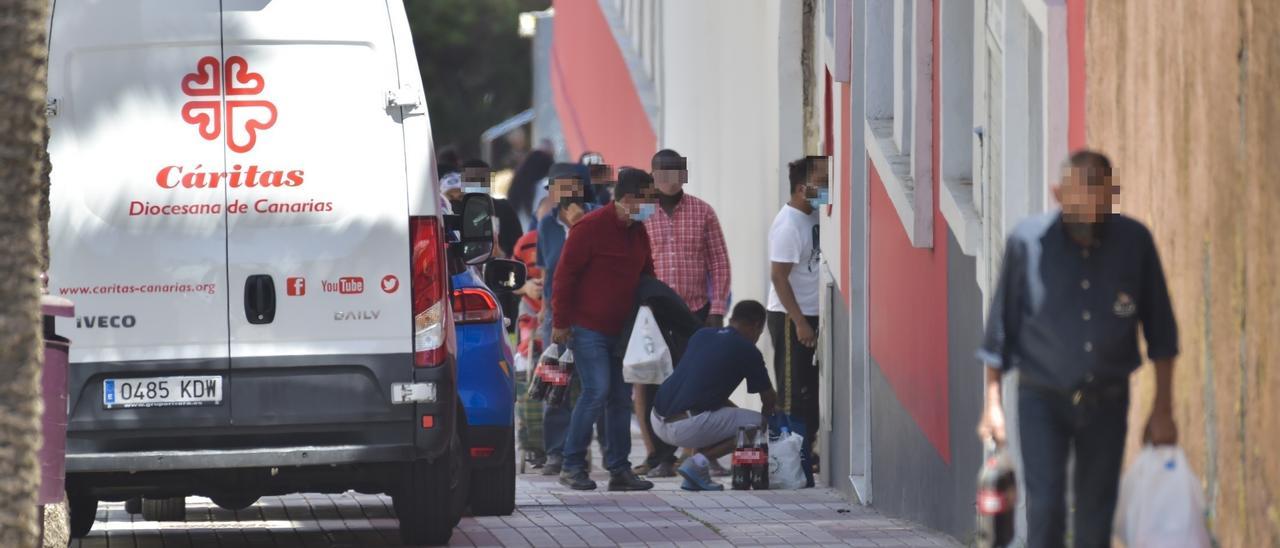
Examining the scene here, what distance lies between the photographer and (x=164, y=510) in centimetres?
1253

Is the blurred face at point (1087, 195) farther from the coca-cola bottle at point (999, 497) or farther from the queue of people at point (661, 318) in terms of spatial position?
the queue of people at point (661, 318)

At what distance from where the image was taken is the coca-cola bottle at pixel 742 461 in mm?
13945

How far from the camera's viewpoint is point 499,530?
11.6 m

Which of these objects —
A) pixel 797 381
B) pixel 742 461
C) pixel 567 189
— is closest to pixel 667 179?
pixel 567 189

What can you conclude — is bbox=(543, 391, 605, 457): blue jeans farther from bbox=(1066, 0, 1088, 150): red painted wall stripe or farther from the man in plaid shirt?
bbox=(1066, 0, 1088, 150): red painted wall stripe

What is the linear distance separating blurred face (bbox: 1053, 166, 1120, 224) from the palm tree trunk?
9.59 ft

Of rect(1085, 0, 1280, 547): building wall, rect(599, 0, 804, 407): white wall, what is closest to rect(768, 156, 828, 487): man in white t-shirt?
rect(599, 0, 804, 407): white wall

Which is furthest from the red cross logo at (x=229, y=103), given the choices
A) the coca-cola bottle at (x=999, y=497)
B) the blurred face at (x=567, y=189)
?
the blurred face at (x=567, y=189)

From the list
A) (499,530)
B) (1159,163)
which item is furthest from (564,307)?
(1159,163)

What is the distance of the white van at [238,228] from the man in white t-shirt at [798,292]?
5.14 metres

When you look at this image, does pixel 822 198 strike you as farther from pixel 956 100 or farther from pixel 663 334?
pixel 956 100

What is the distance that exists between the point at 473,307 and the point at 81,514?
204cm

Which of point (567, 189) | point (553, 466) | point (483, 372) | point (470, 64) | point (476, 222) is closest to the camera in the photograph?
point (476, 222)

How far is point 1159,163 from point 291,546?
4644 millimetres
